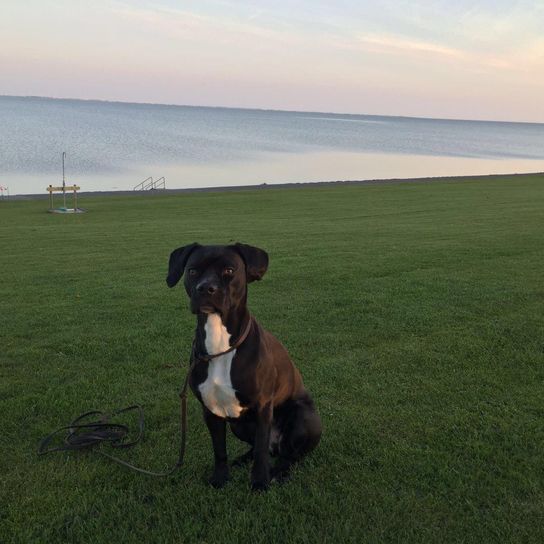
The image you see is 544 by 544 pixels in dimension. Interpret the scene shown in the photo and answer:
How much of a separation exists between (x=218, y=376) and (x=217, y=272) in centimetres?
73

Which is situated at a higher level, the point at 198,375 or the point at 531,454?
the point at 198,375

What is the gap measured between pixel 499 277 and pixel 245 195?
80.5 feet

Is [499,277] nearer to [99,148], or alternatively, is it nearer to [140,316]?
[140,316]

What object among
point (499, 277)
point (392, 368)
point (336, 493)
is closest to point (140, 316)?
point (392, 368)

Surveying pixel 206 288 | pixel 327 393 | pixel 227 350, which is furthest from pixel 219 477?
pixel 327 393

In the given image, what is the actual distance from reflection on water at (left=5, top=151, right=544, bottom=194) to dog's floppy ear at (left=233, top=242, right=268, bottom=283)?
42532 mm

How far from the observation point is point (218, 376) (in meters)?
3.64

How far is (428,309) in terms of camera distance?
8.55 meters

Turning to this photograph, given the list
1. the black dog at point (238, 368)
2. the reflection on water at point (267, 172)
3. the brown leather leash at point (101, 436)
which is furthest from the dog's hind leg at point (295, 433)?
the reflection on water at point (267, 172)

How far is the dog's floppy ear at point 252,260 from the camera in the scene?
3.56 m

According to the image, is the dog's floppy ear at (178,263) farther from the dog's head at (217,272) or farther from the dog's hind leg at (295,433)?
the dog's hind leg at (295,433)

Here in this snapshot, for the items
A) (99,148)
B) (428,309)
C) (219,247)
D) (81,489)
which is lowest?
(81,489)

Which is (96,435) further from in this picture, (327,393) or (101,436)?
(327,393)

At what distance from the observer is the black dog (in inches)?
134
